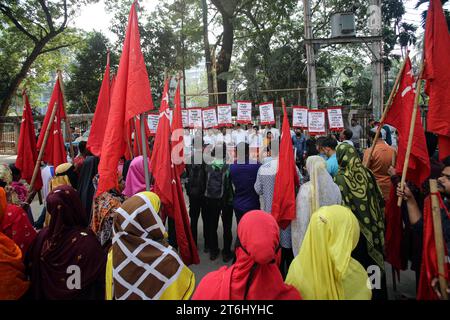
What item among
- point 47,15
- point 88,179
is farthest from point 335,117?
point 47,15

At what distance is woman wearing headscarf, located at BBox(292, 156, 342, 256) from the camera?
10.9ft

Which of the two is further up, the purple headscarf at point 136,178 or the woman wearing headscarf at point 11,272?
the purple headscarf at point 136,178

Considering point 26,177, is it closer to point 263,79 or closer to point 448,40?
point 448,40

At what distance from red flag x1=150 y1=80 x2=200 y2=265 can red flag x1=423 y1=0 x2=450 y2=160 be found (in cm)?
259

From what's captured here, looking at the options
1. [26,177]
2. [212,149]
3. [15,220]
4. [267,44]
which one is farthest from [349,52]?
[15,220]

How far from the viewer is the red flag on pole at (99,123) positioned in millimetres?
4348

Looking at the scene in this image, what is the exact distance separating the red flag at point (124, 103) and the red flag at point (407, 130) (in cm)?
243

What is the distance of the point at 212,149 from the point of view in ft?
17.4

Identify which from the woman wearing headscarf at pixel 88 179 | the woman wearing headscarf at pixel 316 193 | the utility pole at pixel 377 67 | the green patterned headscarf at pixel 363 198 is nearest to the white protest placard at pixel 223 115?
the utility pole at pixel 377 67

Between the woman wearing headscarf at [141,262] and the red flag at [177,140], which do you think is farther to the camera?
the red flag at [177,140]

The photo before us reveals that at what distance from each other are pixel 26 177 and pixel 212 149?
272 cm

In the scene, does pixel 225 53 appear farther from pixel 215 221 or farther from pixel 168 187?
pixel 168 187

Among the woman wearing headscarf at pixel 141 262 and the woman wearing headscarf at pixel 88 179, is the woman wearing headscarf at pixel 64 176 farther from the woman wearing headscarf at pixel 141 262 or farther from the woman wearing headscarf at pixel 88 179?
the woman wearing headscarf at pixel 141 262
